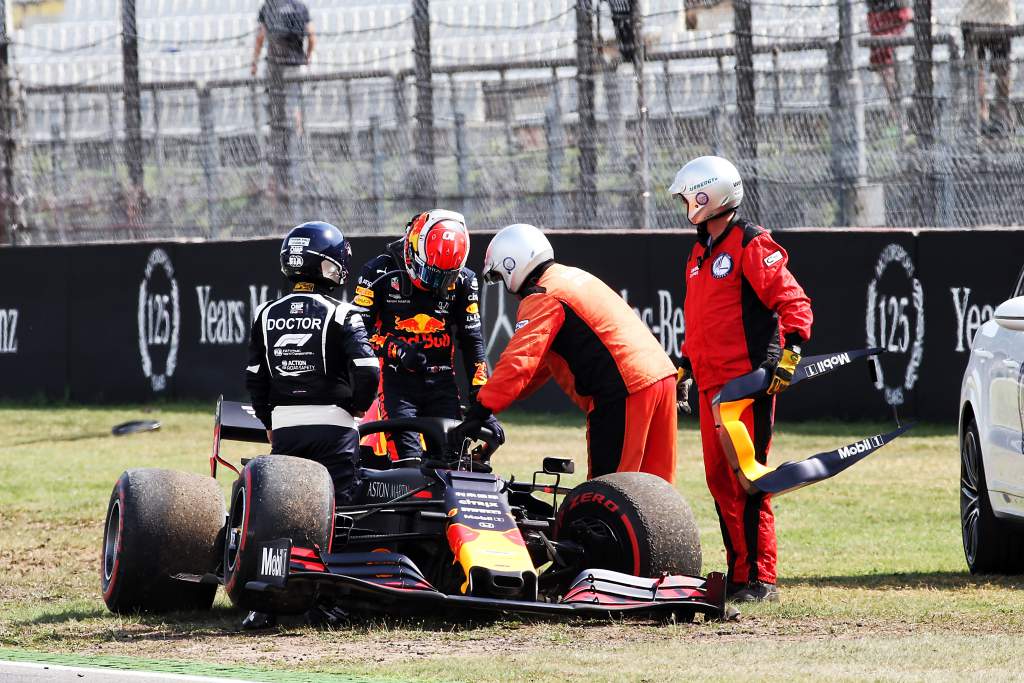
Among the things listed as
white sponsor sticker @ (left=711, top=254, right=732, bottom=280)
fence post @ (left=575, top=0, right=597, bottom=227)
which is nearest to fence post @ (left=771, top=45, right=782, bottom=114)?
fence post @ (left=575, top=0, right=597, bottom=227)

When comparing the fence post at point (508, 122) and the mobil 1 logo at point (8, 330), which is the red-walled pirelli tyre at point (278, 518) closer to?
the fence post at point (508, 122)

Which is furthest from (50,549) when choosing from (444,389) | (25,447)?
(25,447)

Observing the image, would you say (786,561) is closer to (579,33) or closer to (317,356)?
(317,356)

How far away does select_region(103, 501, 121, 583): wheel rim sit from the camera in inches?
304

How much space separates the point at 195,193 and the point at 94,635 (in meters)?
11.0

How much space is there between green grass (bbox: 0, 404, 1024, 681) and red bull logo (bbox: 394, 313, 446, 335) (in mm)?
1862

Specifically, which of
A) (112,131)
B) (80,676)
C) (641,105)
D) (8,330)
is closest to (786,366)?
(80,676)

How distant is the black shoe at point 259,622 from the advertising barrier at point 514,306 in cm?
844

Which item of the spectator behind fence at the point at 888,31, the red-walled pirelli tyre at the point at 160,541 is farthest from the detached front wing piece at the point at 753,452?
the spectator behind fence at the point at 888,31

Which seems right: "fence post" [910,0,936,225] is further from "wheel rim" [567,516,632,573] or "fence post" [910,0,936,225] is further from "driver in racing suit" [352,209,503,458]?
"wheel rim" [567,516,632,573]

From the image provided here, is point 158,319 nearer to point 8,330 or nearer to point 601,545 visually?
point 8,330

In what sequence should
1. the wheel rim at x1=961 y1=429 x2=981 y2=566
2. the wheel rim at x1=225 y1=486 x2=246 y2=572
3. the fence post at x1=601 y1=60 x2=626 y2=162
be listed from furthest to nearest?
1. the fence post at x1=601 y1=60 x2=626 y2=162
2. the wheel rim at x1=961 y1=429 x2=981 y2=566
3. the wheel rim at x1=225 y1=486 x2=246 y2=572

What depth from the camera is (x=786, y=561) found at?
9.29 meters

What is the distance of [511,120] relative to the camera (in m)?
16.0
